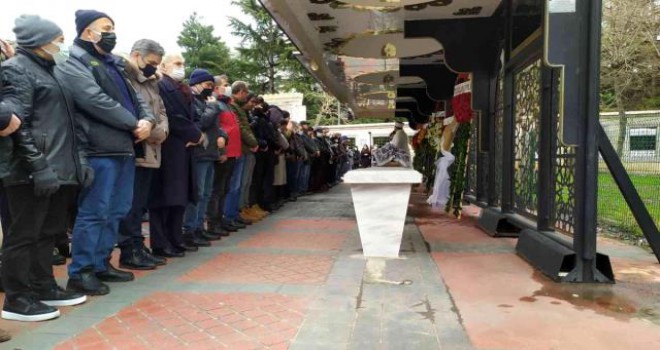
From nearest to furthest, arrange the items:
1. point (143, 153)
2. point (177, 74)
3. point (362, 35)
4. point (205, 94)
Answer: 1. point (143, 153)
2. point (177, 74)
3. point (205, 94)
4. point (362, 35)

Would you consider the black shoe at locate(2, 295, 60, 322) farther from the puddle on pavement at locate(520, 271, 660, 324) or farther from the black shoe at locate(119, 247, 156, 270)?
the puddle on pavement at locate(520, 271, 660, 324)

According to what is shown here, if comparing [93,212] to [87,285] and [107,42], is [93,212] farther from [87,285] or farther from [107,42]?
[107,42]

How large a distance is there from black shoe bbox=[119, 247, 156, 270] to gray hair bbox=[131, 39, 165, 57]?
1745 mm

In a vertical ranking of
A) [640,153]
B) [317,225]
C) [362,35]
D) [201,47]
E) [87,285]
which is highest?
[201,47]

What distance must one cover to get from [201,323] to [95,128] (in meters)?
1.68

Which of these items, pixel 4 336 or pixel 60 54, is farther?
A: pixel 60 54

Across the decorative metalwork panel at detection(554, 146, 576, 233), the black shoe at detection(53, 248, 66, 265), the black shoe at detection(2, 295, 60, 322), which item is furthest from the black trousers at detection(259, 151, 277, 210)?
the black shoe at detection(2, 295, 60, 322)

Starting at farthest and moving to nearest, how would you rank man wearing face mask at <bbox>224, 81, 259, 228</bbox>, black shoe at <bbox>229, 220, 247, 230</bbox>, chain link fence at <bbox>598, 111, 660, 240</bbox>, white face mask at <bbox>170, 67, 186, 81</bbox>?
black shoe at <bbox>229, 220, 247, 230</bbox> → man wearing face mask at <bbox>224, 81, 259, 228</bbox> → chain link fence at <bbox>598, 111, 660, 240</bbox> → white face mask at <bbox>170, 67, 186, 81</bbox>

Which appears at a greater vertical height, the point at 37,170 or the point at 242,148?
the point at 242,148

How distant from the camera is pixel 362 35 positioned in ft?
29.1

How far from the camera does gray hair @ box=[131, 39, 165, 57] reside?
Result: 14.8ft

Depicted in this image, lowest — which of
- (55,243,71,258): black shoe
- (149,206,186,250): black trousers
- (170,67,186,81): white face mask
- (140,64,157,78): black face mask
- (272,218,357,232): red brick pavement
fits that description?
(272,218,357,232): red brick pavement

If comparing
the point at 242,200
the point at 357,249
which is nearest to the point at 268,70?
the point at 242,200

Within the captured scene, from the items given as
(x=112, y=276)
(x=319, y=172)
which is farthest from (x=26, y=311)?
(x=319, y=172)
